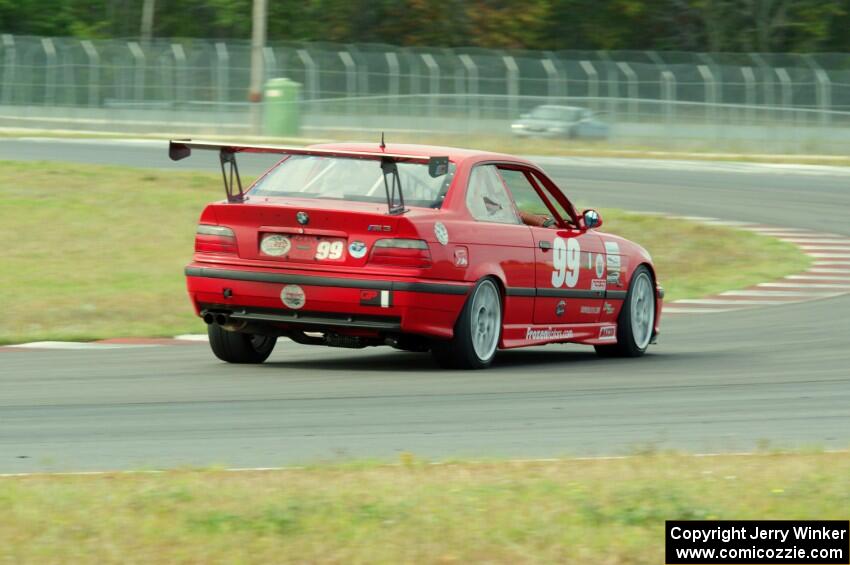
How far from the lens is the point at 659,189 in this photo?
96.1 feet

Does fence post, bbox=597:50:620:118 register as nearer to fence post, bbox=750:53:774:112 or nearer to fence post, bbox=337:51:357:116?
fence post, bbox=750:53:774:112

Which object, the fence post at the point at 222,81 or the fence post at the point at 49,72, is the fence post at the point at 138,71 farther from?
the fence post at the point at 49,72

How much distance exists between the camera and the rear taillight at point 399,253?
9359mm

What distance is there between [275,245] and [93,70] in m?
38.5

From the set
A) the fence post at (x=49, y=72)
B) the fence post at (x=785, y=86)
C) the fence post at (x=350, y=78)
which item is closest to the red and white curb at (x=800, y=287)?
the fence post at (x=785, y=86)

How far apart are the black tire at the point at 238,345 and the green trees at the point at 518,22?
5332cm

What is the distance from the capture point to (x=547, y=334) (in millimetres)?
10750

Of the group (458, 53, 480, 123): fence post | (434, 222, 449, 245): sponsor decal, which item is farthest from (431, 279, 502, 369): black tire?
(458, 53, 480, 123): fence post

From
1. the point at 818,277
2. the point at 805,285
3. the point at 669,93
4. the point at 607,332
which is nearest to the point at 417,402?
the point at 607,332

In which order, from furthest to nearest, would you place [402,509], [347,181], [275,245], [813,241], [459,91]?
1. [459,91]
2. [813,241]
3. [347,181]
4. [275,245]
5. [402,509]

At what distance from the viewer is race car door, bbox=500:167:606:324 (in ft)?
34.7

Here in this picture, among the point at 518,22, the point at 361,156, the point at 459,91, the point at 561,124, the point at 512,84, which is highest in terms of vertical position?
the point at 518,22

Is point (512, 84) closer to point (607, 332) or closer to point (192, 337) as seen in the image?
point (192, 337)

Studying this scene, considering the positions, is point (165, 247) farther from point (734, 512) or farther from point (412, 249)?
point (734, 512)
